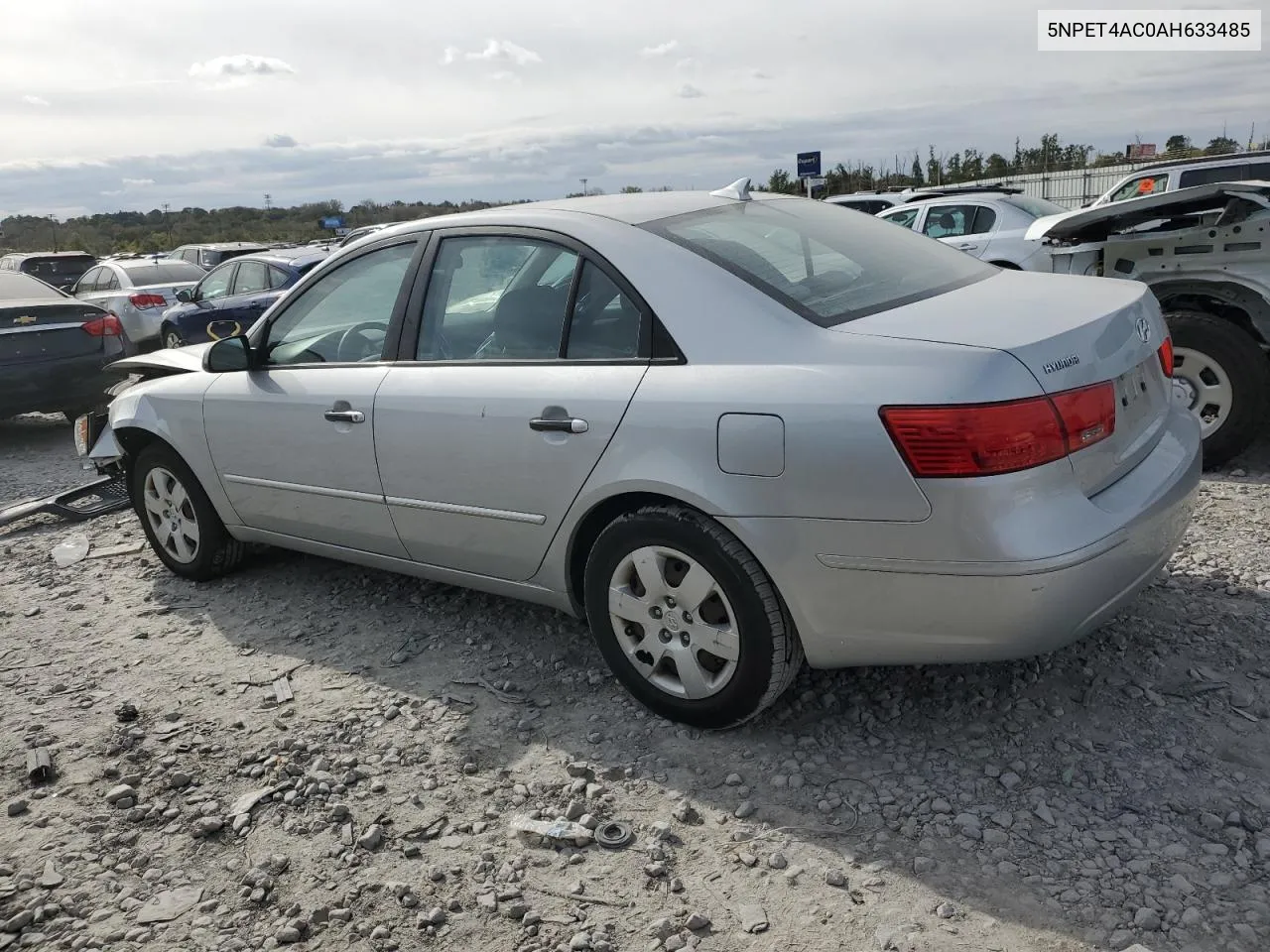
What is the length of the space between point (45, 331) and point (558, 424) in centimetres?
724

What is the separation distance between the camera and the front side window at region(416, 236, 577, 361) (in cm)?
341

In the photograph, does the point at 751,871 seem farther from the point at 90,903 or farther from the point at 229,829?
the point at 90,903

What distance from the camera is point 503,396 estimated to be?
133 inches

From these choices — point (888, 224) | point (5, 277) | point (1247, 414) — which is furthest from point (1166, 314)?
point (5, 277)

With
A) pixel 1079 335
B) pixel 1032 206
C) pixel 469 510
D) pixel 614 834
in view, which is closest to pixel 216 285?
pixel 1032 206

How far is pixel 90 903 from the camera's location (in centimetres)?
270

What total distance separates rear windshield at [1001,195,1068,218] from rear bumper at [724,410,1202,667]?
28.4 feet

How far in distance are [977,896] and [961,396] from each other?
1.19 meters

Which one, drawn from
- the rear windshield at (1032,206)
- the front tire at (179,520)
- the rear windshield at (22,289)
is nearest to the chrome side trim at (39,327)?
the rear windshield at (22,289)

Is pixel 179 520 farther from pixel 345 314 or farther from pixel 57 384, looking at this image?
pixel 57 384

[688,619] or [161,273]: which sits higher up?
[161,273]

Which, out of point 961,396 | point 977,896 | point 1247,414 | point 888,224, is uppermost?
point 888,224

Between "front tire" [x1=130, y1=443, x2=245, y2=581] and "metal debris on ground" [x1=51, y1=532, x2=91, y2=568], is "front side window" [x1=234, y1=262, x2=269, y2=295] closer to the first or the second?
"metal debris on ground" [x1=51, y1=532, x2=91, y2=568]

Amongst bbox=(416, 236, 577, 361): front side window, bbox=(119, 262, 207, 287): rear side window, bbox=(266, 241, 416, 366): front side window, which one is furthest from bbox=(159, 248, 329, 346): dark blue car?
bbox=(416, 236, 577, 361): front side window
